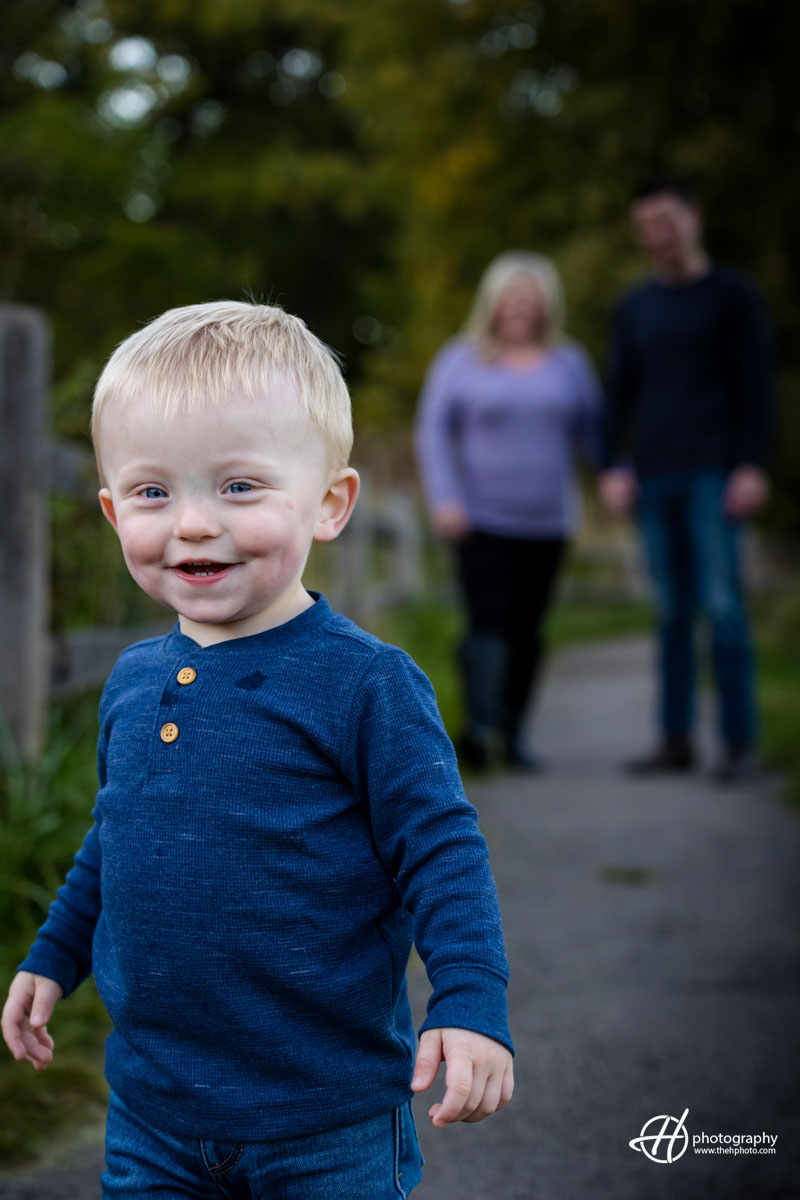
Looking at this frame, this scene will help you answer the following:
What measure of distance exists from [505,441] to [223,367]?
3859 millimetres

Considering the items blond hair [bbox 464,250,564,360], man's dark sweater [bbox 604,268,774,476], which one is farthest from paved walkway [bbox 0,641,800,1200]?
blond hair [bbox 464,250,564,360]

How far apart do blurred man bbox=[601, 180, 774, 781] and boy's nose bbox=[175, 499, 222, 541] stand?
3784 mm

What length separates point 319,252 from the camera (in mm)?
25188

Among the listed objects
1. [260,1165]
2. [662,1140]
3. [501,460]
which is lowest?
[662,1140]

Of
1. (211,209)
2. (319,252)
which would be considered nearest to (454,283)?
(211,209)

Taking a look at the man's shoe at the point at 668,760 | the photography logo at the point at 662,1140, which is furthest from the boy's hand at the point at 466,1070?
the man's shoe at the point at 668,760

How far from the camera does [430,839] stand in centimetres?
143

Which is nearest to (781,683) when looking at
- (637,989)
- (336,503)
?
(637,989)

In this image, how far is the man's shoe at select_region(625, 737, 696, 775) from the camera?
5410 mm

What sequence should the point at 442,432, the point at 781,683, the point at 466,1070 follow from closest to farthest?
1. the point at 466,1070
2. the point at 442,432
3. the point at 781,683

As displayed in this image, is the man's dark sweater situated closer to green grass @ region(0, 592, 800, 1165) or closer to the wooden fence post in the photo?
green grass @ region(0, 592, 800, 1165)

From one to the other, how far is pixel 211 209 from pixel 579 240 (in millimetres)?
13042

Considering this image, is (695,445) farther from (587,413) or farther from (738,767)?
(738,767)

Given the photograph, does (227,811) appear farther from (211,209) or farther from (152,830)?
(211,209)
